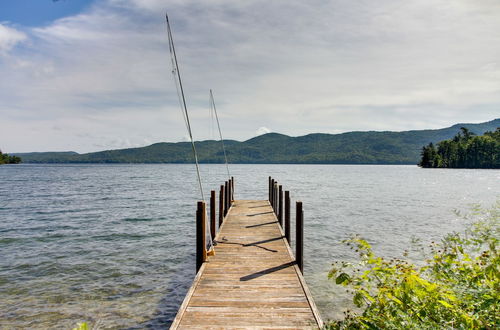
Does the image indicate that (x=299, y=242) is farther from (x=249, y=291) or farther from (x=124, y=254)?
(x=124, y=254)

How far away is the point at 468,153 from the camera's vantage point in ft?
397

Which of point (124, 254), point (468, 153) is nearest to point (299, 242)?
point (124, 254)

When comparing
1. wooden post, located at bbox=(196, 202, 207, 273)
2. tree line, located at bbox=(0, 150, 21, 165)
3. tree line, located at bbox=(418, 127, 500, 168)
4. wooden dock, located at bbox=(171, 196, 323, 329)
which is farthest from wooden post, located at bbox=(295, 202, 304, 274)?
tree line, located at bbox=(0, 150, 21, 165)

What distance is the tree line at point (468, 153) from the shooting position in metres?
117

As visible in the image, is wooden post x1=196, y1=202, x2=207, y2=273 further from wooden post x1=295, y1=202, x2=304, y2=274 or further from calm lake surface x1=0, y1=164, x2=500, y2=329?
wooden post x1=295, y1=202, x2=304, y2=274

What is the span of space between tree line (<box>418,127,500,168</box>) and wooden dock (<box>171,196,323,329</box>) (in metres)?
132

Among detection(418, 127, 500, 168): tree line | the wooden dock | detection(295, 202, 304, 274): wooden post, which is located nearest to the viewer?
the wooden dock

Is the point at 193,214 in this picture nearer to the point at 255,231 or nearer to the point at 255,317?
the point at 255,231

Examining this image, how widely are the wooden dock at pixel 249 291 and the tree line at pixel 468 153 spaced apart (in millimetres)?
132094

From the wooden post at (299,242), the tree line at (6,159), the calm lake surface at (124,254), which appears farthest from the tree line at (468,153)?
the tree line at (6,159)

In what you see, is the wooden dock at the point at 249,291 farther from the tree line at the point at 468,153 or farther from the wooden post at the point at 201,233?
the tree line at the point at 468,153

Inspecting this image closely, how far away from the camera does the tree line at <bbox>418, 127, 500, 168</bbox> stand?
117m

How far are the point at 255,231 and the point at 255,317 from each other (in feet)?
24.6

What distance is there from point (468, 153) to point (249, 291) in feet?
453
